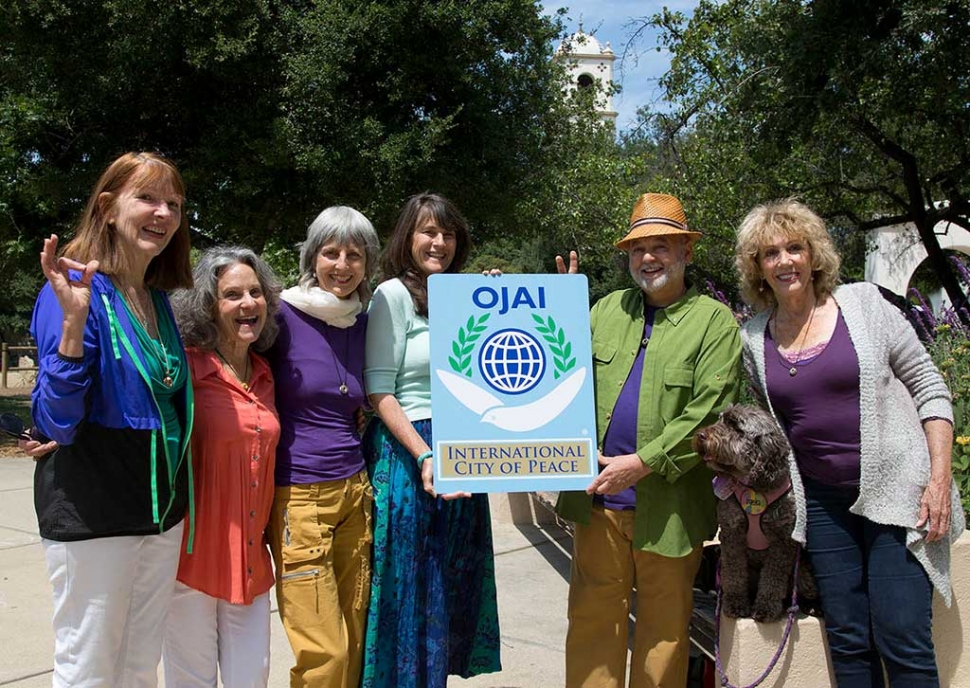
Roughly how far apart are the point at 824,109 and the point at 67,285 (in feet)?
29.1

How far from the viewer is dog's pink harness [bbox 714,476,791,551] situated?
10.5 ft

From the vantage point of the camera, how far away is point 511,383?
3.13 meters

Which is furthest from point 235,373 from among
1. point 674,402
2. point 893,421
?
point 893,421

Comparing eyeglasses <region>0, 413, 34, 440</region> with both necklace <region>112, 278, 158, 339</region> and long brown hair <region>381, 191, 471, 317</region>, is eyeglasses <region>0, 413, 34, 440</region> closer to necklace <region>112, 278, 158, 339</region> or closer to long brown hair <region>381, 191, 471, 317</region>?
necklace <region>112, 278, 158, 339</region>

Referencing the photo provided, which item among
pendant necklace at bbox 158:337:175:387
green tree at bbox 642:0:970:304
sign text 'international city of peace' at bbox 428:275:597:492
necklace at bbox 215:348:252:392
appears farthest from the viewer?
green tree at bbox 642:0:970:304

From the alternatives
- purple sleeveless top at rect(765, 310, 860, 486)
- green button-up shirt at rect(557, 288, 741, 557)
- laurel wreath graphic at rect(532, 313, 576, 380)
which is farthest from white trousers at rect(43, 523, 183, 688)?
purple sleeveless top at rect(765, 310, 860, 486)

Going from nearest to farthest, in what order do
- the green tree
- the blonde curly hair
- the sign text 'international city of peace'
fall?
the sign text 'international city of peace'
the blonde curly hair
the green tree

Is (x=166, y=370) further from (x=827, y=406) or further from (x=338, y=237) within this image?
(x=827, y=406)

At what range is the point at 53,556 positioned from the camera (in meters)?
2.44

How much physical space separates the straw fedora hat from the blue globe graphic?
609mm

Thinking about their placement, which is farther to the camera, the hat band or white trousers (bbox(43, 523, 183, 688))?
the hat band

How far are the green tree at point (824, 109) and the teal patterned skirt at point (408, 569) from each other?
7.26 meters

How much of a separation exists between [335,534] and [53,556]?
3.02 ft

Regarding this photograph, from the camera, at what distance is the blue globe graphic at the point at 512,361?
10.2ft
